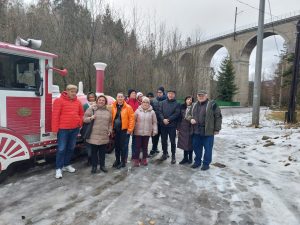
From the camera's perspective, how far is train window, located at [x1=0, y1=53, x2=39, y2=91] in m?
4.94

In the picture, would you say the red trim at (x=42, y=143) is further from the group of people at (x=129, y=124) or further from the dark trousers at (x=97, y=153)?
the dark trousers at (x=97, y=153)

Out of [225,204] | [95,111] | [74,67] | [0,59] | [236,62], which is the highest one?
[236,62]

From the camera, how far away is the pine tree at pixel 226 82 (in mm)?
49781

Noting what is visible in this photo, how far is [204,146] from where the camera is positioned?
650 cm

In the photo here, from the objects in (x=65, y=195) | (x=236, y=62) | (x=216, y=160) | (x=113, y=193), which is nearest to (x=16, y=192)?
(x=65, y=195)

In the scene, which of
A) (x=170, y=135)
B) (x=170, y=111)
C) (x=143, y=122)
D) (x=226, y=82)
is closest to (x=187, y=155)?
(x=170, y=135)

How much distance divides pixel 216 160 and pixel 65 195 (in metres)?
4.28

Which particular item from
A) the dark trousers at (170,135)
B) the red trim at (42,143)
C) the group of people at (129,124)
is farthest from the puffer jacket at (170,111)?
the red trim at (42,143)

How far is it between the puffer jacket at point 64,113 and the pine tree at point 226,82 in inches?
1855

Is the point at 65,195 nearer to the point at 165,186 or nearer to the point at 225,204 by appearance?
the point at 165,186

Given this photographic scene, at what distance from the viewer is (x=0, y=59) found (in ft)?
16.1

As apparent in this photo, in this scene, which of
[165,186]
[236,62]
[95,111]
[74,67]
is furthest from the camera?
[236,62]

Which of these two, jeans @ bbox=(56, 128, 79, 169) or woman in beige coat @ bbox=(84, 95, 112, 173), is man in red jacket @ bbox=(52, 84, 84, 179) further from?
woman in beige coat @ bbox=(84, 95, 112, 173)

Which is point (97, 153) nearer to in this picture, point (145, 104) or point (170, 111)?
point (145, 104)
